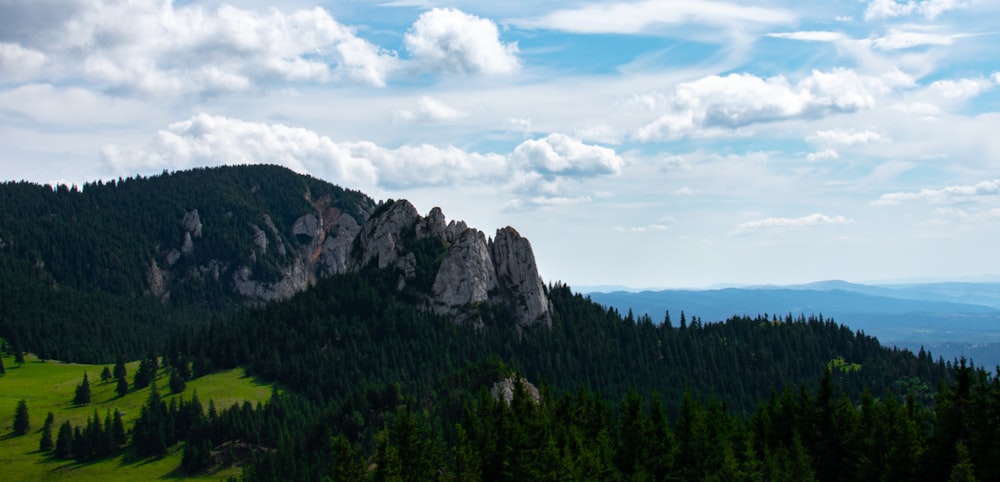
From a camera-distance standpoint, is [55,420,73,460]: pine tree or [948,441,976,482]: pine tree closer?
[948,441,976,482]: pine tree

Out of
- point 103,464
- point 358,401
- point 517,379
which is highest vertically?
point 517,379

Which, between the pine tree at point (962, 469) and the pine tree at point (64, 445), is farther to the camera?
the pine tree at point (64, 445)

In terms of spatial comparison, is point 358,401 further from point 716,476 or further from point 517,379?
point 716,476

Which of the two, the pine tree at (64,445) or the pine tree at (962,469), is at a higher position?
the pine tree at (962,469)

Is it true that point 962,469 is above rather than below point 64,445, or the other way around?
above

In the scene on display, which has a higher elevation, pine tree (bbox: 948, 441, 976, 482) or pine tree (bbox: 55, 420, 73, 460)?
pine tree (bbox: 948, 441, 976, 482)

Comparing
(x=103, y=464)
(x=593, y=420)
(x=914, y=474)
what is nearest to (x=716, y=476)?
(x=914, y=474)

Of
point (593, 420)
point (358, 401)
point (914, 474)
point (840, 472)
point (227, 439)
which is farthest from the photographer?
point (227, 439)

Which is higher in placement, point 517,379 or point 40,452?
point 517,379

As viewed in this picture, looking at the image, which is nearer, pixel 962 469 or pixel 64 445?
pixel 962 469

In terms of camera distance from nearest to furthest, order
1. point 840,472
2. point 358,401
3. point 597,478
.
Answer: point 597,478
point 840,472
point 358,401

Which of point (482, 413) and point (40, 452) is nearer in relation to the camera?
point (482, 413)

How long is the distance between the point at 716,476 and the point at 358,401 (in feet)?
360

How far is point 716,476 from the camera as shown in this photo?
8644 cm
